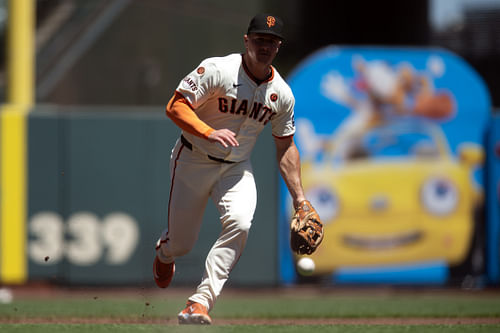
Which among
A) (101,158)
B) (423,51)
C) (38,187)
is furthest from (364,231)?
(38,187)

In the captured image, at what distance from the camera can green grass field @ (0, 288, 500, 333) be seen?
4961 mm

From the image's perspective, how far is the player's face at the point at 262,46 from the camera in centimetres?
466

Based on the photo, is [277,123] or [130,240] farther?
[130,240]

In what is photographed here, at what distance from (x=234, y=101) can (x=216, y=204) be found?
0.67m

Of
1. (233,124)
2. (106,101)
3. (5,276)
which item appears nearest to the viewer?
Result: (233,124)

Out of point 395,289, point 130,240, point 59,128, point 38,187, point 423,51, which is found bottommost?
point 395,289

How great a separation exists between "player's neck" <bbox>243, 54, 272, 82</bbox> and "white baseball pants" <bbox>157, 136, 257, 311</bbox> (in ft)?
1.92

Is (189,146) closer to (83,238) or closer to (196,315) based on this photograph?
(196,315)

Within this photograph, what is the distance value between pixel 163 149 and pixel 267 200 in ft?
4.90

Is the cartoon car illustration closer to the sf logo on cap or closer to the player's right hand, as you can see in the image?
the sf logo on cap

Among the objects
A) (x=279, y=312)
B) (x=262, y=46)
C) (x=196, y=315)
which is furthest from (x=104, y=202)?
(x=262, y=46)

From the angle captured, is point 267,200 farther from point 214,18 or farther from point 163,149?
point 214,18

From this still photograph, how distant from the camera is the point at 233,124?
4949mm

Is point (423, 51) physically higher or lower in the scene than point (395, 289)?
higher
